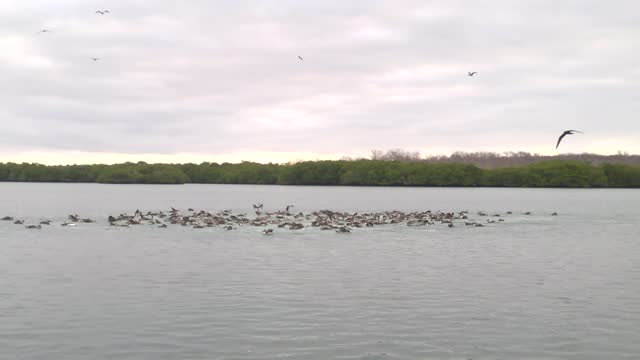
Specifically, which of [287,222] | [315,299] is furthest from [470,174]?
[315,299]

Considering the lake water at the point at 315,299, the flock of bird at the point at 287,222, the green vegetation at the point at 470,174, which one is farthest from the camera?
the green vegetation at the point at 470,174

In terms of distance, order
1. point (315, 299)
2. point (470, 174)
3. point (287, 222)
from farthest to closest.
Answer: point (470, 174)
point (287, 222)
point (315, 299)

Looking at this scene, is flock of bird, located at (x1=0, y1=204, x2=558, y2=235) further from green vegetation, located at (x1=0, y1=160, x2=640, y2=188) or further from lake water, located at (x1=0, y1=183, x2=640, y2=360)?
green vegetation, located at (x1=0, y1=160, x2=640, y2=188)

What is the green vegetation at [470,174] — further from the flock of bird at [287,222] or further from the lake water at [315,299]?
the lake water at [315,299]

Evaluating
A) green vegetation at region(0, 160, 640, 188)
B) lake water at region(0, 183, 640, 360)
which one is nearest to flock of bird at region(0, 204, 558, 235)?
lake water at region(0, 183, 640, 360)

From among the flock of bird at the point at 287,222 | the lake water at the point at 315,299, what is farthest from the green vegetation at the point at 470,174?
the lake water at the point at 315,299

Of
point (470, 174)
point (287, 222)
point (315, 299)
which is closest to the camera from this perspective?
point (315, 299)

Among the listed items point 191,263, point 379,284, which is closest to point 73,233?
point 191,263

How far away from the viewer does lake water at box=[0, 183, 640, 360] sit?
58.1 feet

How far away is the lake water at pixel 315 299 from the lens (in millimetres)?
17703

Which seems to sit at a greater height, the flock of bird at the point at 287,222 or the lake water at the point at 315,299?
the flock of bird at the point at 287,222

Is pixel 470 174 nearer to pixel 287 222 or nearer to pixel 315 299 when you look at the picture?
pixel 287 222

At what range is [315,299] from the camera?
76.8ft

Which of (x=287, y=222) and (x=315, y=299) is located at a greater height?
(x=287, y=222)
